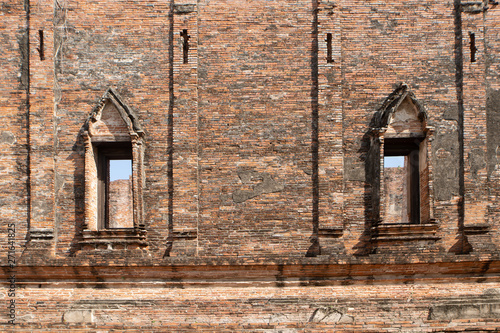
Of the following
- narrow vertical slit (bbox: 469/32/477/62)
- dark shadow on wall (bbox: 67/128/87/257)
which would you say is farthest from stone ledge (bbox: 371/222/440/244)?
dark shadow on wall (bbox: 67/128/87/257)

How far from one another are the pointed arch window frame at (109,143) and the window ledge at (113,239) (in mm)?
116

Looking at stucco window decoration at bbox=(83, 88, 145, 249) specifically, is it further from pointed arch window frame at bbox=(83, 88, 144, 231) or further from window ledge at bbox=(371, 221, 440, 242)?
window ledge at bbox=(371, 221, 440, 242)

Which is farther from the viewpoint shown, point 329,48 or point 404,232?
point 329,48

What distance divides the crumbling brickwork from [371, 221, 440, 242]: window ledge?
36 mm

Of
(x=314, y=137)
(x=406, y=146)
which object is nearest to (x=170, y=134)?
(x=314, y=137)

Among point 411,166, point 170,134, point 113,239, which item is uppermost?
point 170,134

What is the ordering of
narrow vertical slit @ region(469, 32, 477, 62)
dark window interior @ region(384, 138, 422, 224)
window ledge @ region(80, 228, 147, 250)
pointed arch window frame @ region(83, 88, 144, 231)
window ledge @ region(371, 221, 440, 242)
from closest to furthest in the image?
window ledge @ region(371, 221, 440, 242) → window ledge @ region(80, 228, 147, 250) → pointed arch window frame @ region(83, 88, 144, 231) → narrow vertical slit @ region(469, 32, 477, 62) → dark window interior @ region(384, 138, 422, 224)

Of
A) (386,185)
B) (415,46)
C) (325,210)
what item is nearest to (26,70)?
(325,210)

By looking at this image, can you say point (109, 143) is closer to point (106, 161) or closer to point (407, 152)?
point (106, 161)

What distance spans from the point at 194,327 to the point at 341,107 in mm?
4443

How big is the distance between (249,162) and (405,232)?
2.88 metres

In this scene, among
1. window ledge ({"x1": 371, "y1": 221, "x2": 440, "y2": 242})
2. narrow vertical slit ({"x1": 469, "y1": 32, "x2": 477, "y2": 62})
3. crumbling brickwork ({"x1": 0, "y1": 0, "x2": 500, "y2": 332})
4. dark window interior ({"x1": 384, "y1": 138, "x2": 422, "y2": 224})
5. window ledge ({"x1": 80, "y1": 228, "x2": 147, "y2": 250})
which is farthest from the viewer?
dark window interior ({"x1": 384, "y1": 138, "x2": 422, "y2": 224})

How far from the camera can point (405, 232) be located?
8.60 m

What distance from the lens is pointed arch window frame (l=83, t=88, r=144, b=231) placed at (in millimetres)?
8750
